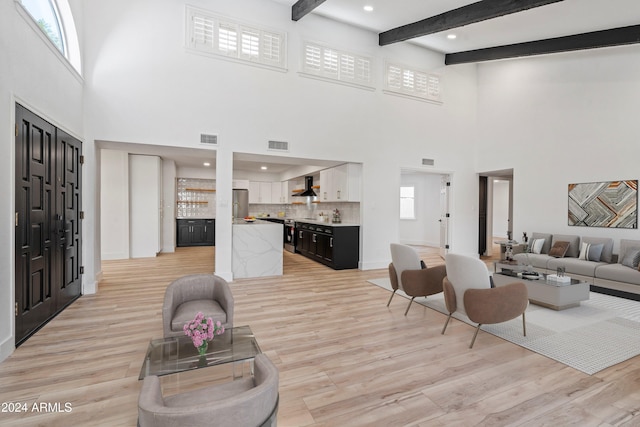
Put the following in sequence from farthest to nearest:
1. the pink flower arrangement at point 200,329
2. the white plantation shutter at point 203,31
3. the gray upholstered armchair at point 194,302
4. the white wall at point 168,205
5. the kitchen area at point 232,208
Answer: the white wall at point 168,205 < the kitchen area at point 232,208 < the white plantation shutter at point 203,31 < the gray upholstered armchair at point 194,302 < the pink flower arrangement at point 200,329

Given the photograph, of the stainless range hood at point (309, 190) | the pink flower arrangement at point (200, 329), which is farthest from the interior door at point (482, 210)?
the pink flower arrangement at point (200, 329)

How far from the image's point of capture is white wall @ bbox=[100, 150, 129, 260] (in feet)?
24.9

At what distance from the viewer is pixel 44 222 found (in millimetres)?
3518

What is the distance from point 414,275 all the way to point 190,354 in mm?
2718

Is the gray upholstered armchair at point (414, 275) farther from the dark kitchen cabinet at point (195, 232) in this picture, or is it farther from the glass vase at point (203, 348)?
the dark kitchen cabinet at point (195, 232)

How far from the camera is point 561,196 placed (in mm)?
6434

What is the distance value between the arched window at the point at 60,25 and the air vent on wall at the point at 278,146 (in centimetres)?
306

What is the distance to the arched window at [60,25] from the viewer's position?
3.79 metres

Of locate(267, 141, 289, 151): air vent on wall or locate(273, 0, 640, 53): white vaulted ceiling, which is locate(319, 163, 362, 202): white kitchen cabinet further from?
locate(273, 0, 640, 53): white vaulted ceiling

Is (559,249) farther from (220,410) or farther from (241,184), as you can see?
(241,184)

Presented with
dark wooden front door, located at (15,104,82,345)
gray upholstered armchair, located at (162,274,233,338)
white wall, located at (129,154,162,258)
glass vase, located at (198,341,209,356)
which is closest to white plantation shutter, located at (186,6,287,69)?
dark wooden front door, located at (15,104,82,345)

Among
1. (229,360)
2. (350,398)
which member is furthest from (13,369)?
(350,398)

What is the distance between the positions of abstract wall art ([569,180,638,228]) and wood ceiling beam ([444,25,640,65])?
2.41 meters

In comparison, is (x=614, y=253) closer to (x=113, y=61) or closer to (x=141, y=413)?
(x=141, y=413)
